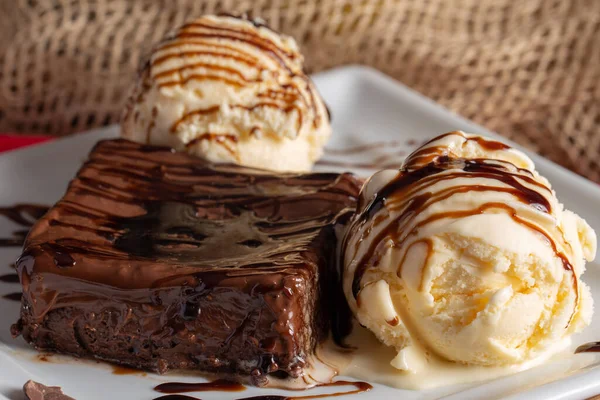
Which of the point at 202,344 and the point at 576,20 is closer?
the point at 202,344

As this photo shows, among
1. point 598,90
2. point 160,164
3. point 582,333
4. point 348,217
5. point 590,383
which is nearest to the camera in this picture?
point 590,383

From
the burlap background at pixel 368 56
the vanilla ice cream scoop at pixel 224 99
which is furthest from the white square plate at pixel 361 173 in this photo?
the vanilla ice cream scoop at pixel 224 99

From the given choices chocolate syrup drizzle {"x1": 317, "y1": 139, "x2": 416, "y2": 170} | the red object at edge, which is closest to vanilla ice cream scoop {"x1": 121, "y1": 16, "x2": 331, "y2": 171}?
chocolate syrup drizzle {"x1": 317, "y1": 139, "x2": 416, "y2": 170}

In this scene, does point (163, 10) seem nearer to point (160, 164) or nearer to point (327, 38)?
point (327, 38)

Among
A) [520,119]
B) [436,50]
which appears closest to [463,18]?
[436,50]

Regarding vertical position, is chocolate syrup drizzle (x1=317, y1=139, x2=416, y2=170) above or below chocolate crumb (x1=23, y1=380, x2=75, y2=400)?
above

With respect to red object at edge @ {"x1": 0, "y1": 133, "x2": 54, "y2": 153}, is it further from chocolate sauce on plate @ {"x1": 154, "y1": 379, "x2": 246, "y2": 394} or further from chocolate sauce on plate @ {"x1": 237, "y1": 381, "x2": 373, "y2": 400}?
chocolate sauce on plate @ {"x1": 237, "y1": 381, "x2": 373, "y2": 400}
